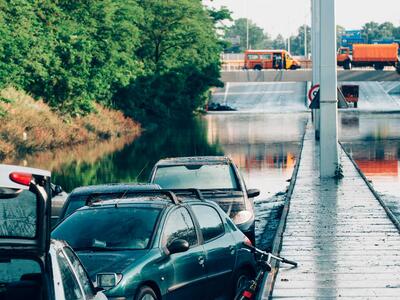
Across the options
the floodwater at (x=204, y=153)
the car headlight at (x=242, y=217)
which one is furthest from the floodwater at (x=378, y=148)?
the car headlight at (x=242, y=217)

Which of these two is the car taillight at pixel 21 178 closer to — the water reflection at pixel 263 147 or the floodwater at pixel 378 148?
the floodwater at pixel 378 148

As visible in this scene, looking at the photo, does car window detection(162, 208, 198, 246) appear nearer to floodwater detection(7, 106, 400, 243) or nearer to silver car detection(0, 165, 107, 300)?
silver car detection(0, 165, 107, 300)

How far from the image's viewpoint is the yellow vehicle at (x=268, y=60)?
4970 inches

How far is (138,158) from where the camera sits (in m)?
52.0

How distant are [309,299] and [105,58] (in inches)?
2486

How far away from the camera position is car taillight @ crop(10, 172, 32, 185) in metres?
6.18

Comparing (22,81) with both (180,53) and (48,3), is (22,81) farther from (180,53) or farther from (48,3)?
(180,53)

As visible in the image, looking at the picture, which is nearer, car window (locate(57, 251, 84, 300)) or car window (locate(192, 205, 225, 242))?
car window (locate(57, 251, 84, 300))

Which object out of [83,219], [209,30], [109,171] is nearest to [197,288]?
[83,219]

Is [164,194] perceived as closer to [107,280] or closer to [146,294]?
[146,294]

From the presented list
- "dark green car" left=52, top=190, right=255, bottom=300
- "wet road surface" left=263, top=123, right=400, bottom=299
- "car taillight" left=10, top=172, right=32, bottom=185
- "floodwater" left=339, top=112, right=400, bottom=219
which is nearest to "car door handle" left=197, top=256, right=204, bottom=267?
"dark green car" left=52, top=190, right=255, bottom=300

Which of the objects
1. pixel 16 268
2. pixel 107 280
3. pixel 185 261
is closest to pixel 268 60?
pixel 185 261

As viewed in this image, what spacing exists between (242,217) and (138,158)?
34717mm

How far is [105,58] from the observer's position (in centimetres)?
7500
